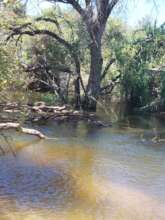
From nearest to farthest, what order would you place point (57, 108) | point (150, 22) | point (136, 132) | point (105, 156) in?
point (105, 156) → point (136, 132) → point (57, 108) → point (150, 22)

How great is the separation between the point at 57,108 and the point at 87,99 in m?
4.03

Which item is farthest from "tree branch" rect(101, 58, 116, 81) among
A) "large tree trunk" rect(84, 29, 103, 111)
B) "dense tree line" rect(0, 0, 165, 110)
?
"large tree trunk" rect(84, 29, 103, 111)

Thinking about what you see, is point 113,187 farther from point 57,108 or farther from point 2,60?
point 57,108

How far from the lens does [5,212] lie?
10570 millimetres

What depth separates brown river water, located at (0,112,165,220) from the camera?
10977 millimetres

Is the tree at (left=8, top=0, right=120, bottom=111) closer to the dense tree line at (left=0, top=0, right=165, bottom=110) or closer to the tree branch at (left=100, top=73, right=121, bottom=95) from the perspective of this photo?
the dense tree line at (left=0, top=0, right=165, bottom=110)

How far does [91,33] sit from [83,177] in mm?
14218

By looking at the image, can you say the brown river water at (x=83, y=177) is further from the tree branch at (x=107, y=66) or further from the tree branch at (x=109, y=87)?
the tree branch at (x=109, y=87)

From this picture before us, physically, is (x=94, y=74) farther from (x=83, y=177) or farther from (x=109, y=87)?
(x=83, y=177)

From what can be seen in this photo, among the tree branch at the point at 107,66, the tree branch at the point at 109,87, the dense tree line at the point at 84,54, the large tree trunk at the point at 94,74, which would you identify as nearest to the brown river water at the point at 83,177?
the large tree trunk at the point at 94,74

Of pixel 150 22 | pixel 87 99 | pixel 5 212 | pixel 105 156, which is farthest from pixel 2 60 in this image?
pixel 150 22

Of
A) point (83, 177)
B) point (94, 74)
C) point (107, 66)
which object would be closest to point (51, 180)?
point (83, 177)

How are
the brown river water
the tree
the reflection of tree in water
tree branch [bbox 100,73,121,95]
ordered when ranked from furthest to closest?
tree branch [bbox 100,73,121,95] < the tree < the reflection of tree in water < the brown river water

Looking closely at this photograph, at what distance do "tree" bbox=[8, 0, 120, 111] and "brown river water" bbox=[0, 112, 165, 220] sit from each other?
672 centimetres
